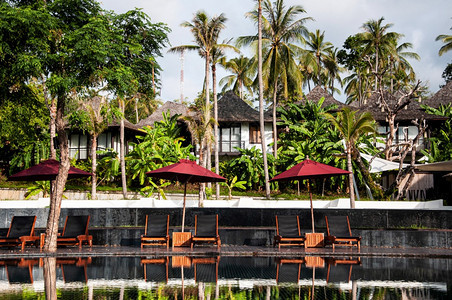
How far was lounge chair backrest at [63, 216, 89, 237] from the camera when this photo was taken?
15266mm

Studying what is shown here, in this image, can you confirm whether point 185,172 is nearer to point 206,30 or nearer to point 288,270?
point 288,270

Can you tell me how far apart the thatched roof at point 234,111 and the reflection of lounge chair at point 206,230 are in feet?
74.5

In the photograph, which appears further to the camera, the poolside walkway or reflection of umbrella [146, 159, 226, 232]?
reflection of umbrella [146, 159, 226, 232]

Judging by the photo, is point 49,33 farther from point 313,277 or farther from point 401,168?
point 401,168

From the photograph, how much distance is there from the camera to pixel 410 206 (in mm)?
22453

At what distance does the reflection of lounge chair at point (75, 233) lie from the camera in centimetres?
1489

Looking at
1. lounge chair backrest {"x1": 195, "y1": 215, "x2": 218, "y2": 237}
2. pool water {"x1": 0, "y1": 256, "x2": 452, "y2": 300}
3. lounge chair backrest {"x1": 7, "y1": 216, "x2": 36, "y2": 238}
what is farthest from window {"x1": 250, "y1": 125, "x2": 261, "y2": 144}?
pool water {"x1": 0, "y1": 256, "x2": 452, "y2": 300}

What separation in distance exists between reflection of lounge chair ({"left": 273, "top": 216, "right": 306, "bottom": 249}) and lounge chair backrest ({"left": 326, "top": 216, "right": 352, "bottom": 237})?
36.6 inches

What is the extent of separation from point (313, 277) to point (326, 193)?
2353 cm

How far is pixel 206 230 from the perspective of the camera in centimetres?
1531

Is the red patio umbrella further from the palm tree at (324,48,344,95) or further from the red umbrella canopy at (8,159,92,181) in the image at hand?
the palm tree at (324,48,344,95)

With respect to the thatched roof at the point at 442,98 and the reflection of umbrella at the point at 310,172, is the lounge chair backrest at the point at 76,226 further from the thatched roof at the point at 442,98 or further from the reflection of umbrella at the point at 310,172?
the thatched roof at the point at 442,98

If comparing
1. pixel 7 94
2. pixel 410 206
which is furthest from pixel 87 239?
pixel 410 206

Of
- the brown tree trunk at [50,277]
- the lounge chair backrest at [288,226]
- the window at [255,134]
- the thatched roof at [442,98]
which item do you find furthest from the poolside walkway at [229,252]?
the thatched roof at [442,98]
